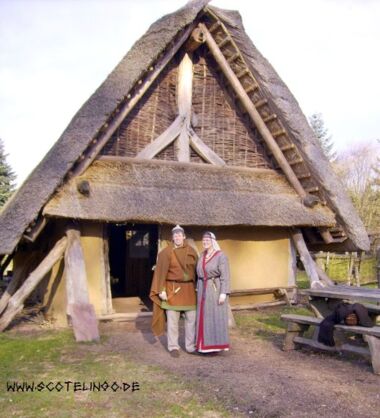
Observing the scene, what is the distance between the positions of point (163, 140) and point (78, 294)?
3389 millimetres

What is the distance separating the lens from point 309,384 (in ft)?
14.3

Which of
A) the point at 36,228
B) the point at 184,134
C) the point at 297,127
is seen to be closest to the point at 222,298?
the point at 36,228

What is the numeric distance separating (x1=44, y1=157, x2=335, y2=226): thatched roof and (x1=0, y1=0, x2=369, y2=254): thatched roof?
26 cm

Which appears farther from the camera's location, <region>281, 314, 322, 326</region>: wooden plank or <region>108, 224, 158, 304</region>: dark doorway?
<region>108, 224, 158, 304</region>: dark doorway

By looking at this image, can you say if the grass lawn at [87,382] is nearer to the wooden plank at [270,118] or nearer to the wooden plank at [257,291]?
the wooden plank at [257,291]

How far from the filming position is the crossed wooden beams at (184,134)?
8.62 m

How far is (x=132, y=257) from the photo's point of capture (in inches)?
474

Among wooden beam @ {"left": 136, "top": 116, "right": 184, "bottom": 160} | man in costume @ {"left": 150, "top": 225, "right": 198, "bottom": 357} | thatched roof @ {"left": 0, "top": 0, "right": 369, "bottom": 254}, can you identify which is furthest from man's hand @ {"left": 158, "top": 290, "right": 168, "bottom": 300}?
wooden beam @ {"left": 136, "top": 116, "right": 184, "bottom": 160}

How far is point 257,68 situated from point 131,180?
3092 millimetres

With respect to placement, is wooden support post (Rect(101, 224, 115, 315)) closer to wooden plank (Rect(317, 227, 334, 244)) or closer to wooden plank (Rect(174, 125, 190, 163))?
wooden plank (Rect(174, 125, 190, 163))

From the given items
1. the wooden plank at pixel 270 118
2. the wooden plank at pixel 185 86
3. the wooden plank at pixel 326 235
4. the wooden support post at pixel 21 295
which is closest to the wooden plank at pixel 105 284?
the wooden support post at pixel 21 295

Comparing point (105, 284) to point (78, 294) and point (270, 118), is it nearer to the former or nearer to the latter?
point (78, 294)

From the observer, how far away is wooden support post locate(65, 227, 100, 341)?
6.18 metres

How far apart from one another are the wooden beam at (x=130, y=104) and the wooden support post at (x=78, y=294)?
1133 mm
